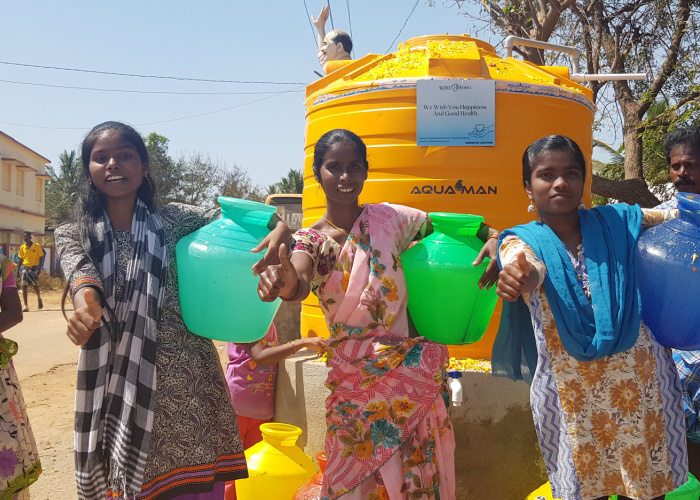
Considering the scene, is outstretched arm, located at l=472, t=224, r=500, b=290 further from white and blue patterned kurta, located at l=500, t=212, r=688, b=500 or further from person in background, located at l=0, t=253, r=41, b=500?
person in background, located at l=0, t=253, r=41, b=500

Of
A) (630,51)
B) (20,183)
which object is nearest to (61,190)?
(20,183)

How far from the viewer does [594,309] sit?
1.79m

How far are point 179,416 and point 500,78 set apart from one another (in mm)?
2600

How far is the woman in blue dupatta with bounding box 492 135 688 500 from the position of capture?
5.87 ft

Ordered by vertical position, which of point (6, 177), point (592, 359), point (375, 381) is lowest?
point (375, 381)

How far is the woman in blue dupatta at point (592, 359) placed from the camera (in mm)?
1790

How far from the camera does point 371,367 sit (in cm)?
207

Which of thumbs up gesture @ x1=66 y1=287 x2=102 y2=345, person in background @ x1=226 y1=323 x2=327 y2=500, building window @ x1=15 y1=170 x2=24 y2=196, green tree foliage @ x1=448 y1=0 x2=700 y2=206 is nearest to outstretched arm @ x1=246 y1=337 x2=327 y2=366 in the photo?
person in background @ x1=226 y1=323 x2=327 y2=500

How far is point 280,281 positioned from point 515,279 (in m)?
0.67

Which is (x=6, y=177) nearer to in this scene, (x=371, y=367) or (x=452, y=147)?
(x=452, y=147)

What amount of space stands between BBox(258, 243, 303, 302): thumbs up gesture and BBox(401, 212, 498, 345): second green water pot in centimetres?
50

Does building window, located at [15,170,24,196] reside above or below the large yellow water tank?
above

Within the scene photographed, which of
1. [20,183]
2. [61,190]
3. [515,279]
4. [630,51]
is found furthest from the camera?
[61,190]

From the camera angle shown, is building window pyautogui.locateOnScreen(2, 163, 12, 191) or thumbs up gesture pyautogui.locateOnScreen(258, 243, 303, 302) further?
building window pyautogui.locateOnScreen(2, 163, 12, 191)
